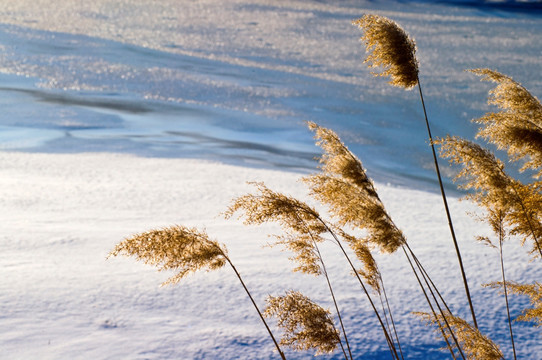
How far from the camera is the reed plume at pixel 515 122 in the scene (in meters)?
1.20

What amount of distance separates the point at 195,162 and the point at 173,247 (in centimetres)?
386

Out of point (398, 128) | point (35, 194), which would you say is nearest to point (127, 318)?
point (35, 194)

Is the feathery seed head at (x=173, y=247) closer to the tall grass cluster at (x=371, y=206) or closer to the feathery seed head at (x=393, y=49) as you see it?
the tall grass cluster at (x=371, y=206)

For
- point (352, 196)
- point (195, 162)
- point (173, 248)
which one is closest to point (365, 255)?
point (352, 196)

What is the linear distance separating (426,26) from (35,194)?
12.9m

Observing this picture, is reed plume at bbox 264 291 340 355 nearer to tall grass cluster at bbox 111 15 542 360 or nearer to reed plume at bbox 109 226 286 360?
tall grass cluster at bbox 111 15 542 360

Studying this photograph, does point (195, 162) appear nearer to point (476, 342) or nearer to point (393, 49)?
→ point (393, 49)

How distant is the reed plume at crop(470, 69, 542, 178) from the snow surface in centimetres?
96

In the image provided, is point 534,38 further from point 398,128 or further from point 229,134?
point 229,134

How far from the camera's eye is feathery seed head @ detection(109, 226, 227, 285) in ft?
3.74

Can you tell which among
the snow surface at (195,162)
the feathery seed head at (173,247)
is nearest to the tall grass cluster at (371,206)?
the feathery seed head at (173,247)

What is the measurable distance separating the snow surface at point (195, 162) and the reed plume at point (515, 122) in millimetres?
959

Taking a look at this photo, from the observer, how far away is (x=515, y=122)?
3.96 ft

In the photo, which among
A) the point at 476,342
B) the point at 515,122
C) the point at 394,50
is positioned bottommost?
the point at 476,342
